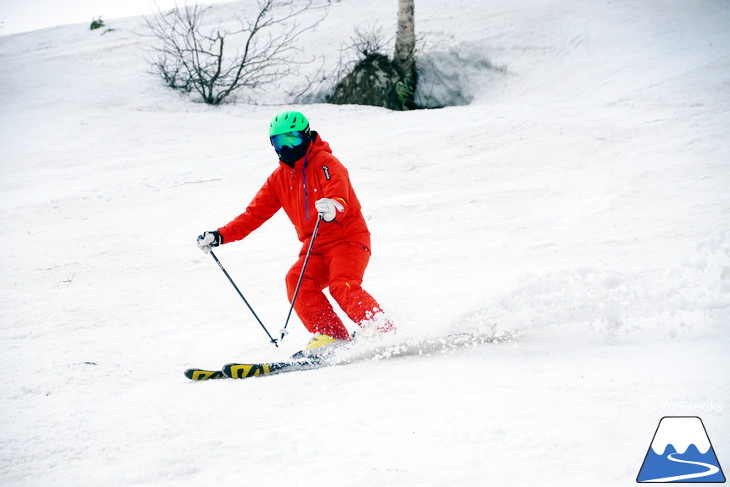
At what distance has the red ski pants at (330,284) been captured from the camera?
12.4 ft

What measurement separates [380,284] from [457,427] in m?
2.75

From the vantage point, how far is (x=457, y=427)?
2340 millimetres

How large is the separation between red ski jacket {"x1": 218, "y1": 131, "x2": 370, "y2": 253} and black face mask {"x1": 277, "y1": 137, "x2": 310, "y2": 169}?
43mm

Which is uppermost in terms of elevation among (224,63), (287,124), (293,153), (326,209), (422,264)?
(224,63)

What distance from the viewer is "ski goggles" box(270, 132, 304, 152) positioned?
3.94 meters

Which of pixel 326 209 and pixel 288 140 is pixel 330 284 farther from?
pixel 288 140

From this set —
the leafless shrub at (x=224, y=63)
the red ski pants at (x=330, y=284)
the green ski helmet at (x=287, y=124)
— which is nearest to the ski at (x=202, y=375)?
the red ski pants at (x=330, y=284)

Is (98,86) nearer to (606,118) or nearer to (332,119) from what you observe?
(332,119)

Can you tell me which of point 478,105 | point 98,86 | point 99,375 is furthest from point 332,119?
point 99,375

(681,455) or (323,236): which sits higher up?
(323,236)

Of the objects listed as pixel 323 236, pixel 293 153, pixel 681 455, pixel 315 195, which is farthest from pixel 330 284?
pixel 681 455

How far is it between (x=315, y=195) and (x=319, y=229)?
0.78 ft

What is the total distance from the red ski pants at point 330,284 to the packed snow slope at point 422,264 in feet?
1.12

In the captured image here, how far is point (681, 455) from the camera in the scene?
2.02 metres
